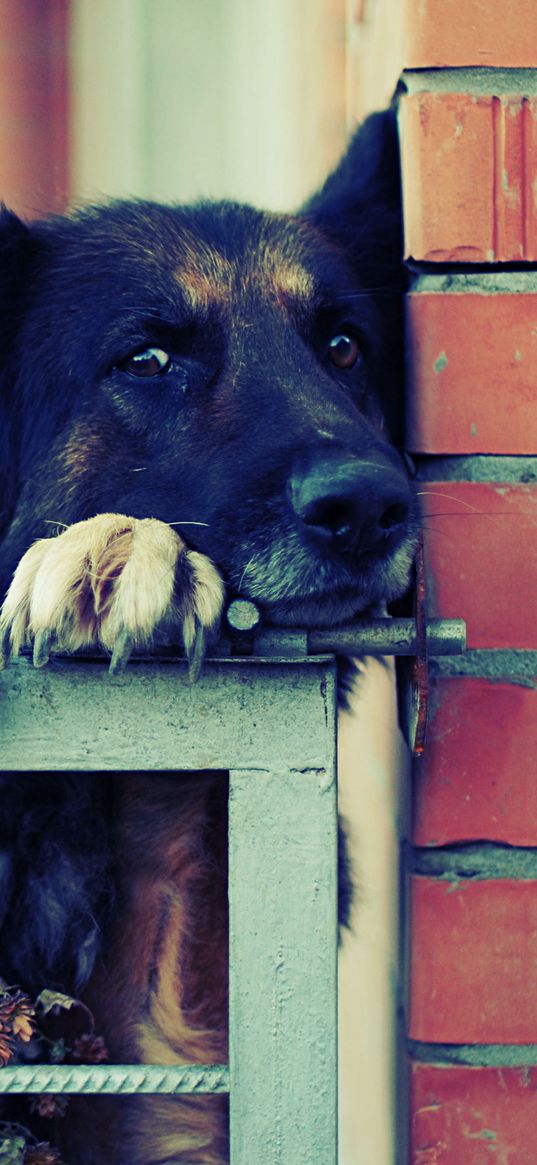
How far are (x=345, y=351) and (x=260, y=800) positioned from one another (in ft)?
2.67

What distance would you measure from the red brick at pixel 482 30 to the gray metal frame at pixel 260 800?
29.7 inches

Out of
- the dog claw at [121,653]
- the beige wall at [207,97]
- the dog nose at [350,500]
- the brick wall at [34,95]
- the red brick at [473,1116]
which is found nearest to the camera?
the dog claw at [121,653]

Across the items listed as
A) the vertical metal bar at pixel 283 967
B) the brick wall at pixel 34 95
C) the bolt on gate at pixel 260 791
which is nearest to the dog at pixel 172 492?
the bolt on gate at pixel 260 791

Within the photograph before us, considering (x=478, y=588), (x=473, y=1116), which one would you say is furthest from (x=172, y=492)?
(x=473, y=1116)

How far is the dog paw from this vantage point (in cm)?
97

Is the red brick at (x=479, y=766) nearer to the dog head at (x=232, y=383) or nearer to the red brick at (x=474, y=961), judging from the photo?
the red brick at (x=474, y=961)

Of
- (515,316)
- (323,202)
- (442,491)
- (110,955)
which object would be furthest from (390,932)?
(323,202)

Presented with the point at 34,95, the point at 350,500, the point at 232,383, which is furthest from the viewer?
the point at 34,95

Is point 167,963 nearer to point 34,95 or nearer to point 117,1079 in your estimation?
point 117,1079

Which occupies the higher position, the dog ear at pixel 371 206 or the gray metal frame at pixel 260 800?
the dog ear at pixel 371 206

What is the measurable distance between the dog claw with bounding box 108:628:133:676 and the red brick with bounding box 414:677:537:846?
0.42 m

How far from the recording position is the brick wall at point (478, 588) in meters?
1.20

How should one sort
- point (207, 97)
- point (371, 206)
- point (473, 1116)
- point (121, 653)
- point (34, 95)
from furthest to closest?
point (34, 95), point (207, 97), point (371, 206), point (473, 1116), point (121, 653)

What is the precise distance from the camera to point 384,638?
100 centimetres
